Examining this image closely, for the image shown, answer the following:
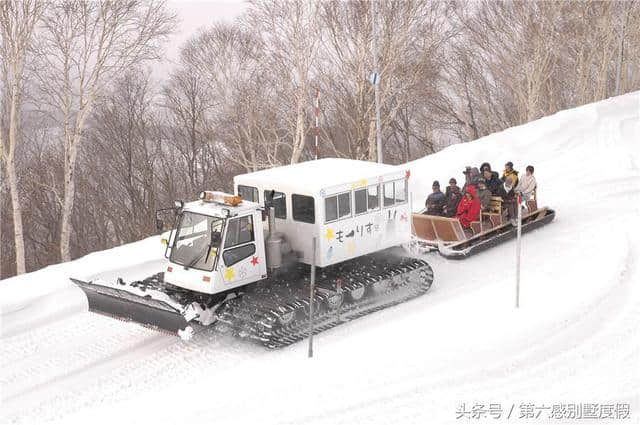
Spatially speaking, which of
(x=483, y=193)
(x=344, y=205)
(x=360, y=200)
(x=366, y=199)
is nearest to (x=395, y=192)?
(x=366, y=199)

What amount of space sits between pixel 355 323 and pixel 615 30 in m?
33.1

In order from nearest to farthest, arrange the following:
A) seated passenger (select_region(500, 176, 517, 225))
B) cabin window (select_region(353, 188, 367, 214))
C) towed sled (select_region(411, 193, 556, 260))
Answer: cabin window (select_region(353, 188, 367, 214)) → towed sled (select_region(411, 193, 556, 260)) → seated passenger (select_region(500, 176, 517, 225))

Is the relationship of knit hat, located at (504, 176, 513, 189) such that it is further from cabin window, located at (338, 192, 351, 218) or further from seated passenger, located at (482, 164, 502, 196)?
cabin window, located at (338, 192, 351, 218)

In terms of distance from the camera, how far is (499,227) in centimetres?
1608

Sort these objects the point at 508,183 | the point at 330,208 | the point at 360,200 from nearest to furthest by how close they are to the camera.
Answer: the point at 330,208
the point at 360,200
the point at 508,183

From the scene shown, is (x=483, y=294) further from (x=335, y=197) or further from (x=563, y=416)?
(x=563, y=416)

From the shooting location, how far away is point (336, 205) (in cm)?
1277

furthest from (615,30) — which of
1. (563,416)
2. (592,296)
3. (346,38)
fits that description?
(563,416)

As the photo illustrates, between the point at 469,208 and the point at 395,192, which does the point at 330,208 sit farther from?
the point at 469,208

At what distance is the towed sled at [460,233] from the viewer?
15.5 meters

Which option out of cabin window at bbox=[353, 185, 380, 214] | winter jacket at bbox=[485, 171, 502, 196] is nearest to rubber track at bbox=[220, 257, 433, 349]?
cabin window at bbox=[353, 185, 380, 214]

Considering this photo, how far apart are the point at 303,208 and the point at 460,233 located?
4.15 m

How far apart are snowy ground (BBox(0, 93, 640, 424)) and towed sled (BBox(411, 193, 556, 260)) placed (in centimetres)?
25

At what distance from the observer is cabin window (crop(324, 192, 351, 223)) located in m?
12.6
